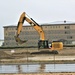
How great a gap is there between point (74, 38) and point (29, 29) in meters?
19.0

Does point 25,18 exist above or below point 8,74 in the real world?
above

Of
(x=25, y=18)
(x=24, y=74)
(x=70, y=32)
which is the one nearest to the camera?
(x=24, y=74)

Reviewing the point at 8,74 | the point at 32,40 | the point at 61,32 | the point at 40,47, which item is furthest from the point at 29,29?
the point at 8,74

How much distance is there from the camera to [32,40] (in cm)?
14112

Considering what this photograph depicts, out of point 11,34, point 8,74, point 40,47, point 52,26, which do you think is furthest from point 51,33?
point 8,74

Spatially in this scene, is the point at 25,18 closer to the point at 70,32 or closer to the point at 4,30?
the point at 70,32

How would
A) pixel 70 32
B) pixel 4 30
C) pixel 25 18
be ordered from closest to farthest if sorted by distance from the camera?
pixel 25 18
pixel 70 32
pixel 4 30

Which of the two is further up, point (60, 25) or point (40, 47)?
point (60, 25)

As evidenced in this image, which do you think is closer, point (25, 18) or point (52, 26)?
→ point (25, 18)

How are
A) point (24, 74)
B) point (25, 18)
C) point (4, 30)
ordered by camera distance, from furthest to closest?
point (4, 30)
point (25, 18)
point (24, 74)

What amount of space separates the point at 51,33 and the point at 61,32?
4137mm

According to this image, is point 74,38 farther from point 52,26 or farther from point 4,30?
point 4,30

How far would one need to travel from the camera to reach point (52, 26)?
139 meters

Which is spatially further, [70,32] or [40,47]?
[70,32]
